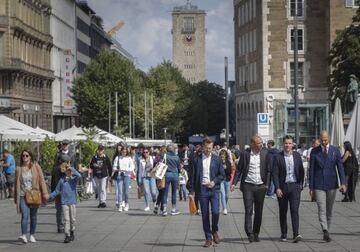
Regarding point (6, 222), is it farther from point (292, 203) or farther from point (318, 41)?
point (318, 41)

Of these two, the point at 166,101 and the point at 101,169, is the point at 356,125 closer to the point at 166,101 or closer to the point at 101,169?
the point at 101,169

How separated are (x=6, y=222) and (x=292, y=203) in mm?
8741

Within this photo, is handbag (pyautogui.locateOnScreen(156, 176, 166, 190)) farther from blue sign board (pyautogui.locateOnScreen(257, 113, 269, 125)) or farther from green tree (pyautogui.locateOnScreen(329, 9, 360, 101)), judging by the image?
green tree (pyautogui.locateOnScreen(329, 9, 360, 101))

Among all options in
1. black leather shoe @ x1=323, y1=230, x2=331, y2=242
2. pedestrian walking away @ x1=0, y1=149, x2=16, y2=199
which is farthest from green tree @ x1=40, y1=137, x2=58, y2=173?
black leather shoe @ x1=323, y1=230, x2=331, y2=242

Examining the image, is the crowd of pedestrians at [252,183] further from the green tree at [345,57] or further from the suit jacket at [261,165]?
the green tree at [345,57]

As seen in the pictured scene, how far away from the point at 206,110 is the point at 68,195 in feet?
364

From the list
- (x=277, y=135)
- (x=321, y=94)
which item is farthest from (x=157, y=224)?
(x=321, y=94)

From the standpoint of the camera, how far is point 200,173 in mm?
16734

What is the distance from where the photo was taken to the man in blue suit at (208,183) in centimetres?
1656

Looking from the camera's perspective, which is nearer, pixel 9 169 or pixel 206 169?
pixel 206 169

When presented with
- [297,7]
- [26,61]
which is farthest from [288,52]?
[26,61]

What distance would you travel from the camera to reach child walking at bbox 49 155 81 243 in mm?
17781

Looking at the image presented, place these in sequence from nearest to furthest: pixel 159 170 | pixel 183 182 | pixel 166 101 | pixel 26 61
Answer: pixel 159 170 < pixel 183 182 < pixel 26 61 < pixel 166 101

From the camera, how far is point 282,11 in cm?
7681
